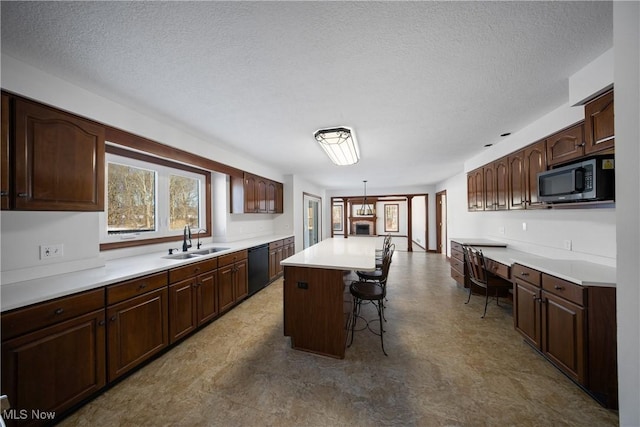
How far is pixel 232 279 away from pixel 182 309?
86cm

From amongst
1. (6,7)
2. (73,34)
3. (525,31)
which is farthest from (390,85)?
(6,7)

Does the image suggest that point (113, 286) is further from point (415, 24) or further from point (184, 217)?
point (415, 24)

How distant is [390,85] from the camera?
5.94ft

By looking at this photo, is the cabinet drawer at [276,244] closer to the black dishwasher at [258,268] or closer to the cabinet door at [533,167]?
the black dishwasher at [258,268]

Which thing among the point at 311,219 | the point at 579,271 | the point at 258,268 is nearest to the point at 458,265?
the point at 579,271

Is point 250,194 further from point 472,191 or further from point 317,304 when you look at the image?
point 472,191

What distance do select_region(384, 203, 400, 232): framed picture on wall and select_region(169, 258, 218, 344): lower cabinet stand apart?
11.4 meters

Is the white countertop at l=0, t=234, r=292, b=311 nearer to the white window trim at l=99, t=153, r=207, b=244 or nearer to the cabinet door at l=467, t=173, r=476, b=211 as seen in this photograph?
the white window trim at l=99, t=153, r=207, b=244

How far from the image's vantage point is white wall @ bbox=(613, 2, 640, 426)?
2.55ft

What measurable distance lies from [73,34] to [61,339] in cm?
183

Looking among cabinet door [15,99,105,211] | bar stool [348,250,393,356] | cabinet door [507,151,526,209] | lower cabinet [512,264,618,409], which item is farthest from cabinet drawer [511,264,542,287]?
cabinet door [15,99,105,211]

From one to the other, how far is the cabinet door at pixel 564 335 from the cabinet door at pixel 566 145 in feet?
4.17

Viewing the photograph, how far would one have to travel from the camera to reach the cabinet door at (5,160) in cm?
140

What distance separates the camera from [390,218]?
1309cm
